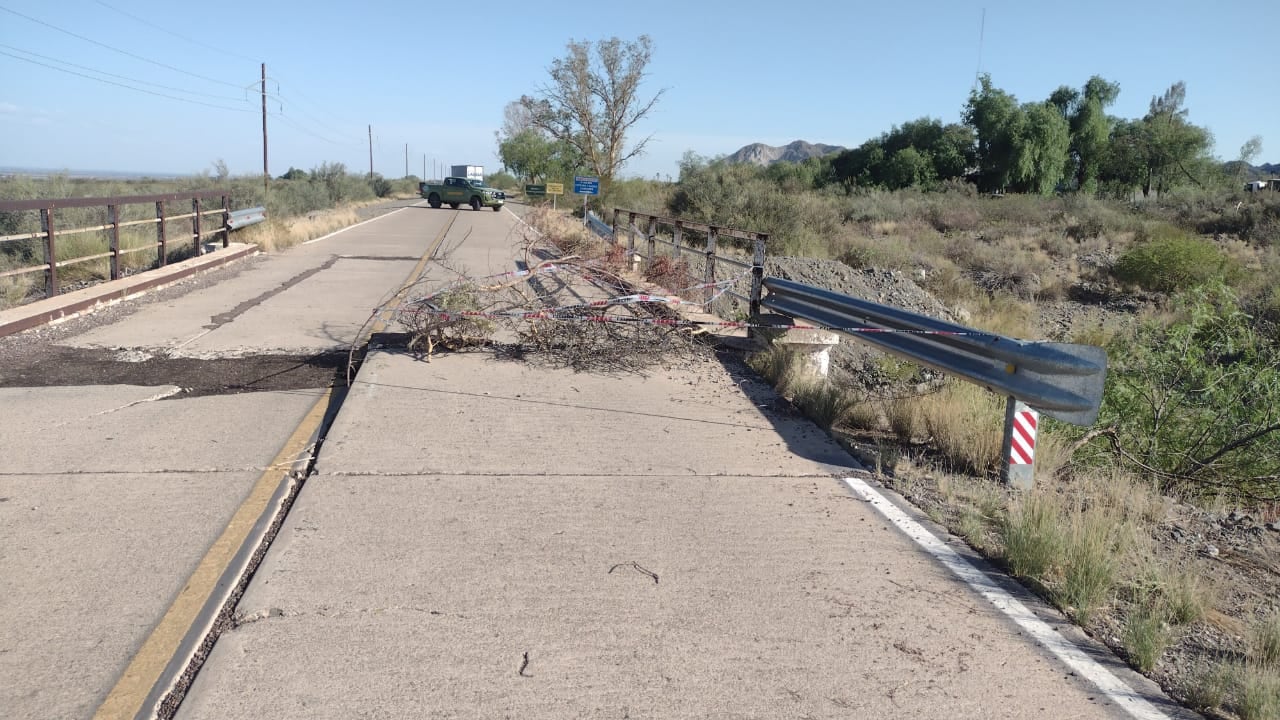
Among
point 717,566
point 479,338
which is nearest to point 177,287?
→ point 479,338

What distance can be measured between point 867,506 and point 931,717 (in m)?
2.45

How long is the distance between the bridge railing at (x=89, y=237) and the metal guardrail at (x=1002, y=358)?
10.1m

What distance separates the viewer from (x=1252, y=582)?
5410 mm

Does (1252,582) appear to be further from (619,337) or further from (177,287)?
(177,287)

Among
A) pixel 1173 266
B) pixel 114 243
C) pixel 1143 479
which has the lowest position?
pixel 1143 479

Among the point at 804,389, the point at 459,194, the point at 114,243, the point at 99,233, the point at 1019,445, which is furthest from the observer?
the point at 459,194

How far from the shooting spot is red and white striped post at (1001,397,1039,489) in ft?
20.8

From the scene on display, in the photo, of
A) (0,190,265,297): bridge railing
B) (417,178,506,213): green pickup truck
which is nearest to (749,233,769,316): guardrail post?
(0,190,265,297): bridge railing

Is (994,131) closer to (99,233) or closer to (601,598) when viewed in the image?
(99,233)

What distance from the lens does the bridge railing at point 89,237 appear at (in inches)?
491

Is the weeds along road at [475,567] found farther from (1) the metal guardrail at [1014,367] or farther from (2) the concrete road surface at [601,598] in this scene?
(1) the metal guardrail at [1014,367]

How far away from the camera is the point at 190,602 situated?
4.31 metres

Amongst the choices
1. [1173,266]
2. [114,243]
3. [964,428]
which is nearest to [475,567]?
[964,428]

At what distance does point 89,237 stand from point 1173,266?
24.6m
